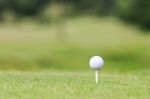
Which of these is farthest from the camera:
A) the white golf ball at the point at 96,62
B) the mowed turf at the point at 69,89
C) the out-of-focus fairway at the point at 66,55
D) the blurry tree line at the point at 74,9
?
the blurry tree line at the point at 74,9

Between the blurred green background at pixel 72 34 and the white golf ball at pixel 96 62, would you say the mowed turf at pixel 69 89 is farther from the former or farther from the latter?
the blurred green background at pixel 72 34

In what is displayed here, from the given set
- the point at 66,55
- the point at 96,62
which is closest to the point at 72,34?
the point at 66,55

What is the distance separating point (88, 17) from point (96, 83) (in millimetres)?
79957

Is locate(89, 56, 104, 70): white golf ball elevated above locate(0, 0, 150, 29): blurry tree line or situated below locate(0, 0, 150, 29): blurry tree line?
below

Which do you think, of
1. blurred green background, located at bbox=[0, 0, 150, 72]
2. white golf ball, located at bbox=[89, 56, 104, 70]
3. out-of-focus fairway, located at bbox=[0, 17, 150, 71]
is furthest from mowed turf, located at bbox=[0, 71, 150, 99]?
out-of-focus fairway, located at bbox=[0, 17, 150, 71]

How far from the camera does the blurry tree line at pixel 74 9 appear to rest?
7150 cm

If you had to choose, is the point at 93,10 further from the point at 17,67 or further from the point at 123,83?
the point at 123,83

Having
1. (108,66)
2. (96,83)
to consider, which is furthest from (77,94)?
(108,66)

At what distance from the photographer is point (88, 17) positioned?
96.2 m

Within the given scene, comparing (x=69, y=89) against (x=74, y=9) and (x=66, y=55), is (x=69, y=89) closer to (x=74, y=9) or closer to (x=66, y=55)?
(x=66, y=55)

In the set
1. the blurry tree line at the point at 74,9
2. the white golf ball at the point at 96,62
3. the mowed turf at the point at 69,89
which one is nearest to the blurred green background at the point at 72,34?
the blurry tree line at the point at 74,9

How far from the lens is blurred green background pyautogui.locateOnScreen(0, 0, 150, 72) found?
40.6 metres

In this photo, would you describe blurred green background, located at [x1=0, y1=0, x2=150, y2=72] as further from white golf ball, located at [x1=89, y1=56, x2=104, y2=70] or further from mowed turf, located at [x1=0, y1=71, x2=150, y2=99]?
white golf ball, located at [x1=89, y1=56, x2=104, y2=70]

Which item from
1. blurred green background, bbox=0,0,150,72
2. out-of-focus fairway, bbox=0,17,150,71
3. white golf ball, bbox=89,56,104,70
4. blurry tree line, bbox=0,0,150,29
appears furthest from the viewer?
blurry tree line, bbox=0,0,150,29
